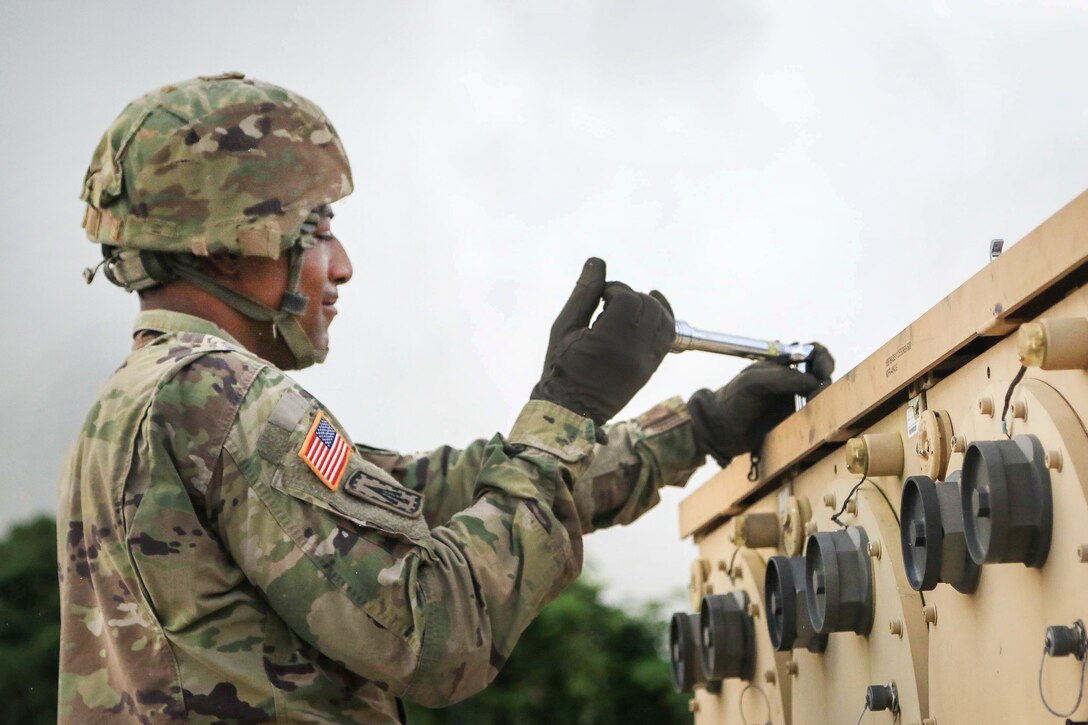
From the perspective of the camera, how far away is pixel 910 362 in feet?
7.19

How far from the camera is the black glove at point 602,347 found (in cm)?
264

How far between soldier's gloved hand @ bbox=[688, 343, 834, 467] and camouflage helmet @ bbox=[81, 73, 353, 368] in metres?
0.95

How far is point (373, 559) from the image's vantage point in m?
2.15

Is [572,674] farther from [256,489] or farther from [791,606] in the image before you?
[256,489]

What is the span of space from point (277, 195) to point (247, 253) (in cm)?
12

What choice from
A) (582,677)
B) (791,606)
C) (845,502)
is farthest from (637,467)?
(582,677)

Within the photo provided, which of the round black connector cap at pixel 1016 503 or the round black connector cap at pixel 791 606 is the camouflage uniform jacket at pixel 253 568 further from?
the round black connector cap at pixel 1016 503

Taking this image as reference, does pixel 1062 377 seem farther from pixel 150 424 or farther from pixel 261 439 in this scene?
pixel 150 424

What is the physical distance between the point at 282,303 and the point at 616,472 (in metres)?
0.93

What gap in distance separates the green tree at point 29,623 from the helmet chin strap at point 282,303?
618 cm

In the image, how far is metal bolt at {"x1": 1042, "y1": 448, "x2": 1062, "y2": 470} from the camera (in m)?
1.68

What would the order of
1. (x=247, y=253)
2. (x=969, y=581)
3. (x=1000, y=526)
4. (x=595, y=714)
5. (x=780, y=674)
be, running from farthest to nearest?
(x=595, y=714)
(x=780, y=674)
(x=247, y=253)
(x=969, y=581)
(x=1000, y=526)

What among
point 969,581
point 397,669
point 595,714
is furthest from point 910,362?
point 595,714

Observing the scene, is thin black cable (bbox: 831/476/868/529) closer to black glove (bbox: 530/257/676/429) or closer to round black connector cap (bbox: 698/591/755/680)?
black glove (bbox: 530/257/676/429)
